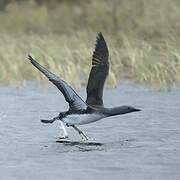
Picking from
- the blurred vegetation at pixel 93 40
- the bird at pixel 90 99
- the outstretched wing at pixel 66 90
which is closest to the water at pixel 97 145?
the bird at pixel 90 99

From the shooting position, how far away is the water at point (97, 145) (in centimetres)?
968

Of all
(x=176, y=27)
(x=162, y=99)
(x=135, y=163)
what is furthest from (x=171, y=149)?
(x=176, y=27)

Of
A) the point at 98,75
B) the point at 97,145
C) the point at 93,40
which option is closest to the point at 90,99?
the point at 98,75

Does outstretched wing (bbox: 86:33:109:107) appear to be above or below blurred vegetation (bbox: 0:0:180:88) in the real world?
below

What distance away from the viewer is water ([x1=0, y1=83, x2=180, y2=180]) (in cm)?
968

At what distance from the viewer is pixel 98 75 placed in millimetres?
12031

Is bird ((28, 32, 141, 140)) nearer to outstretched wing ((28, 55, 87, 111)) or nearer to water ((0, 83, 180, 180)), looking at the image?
outstretched wing ((28, 55, 87, 111))

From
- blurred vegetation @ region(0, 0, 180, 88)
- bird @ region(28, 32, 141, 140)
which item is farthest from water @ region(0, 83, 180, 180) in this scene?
blurred vegetation @ region(0, 0, 180, 88)

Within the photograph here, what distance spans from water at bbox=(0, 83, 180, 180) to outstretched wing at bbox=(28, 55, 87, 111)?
54 cm

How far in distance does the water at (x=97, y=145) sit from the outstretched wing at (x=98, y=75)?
1.95ft

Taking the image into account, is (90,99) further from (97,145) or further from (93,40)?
(93,40)

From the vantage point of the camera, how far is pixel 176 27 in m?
24.9

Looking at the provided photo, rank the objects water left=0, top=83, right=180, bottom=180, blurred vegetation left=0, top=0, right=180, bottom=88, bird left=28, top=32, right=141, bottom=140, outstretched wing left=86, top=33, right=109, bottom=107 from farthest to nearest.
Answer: blurred vegetation left=0, top=0, right=180, bottom=88, outstretched wing left=86, top=33, right=109, bottom=107, bird left=28, top=32, right=141, bottom=140, water left=0, top=83, right=180, bottom=180

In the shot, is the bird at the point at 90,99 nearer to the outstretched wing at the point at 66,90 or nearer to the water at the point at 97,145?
the outstretched wing at the point at 66,90
